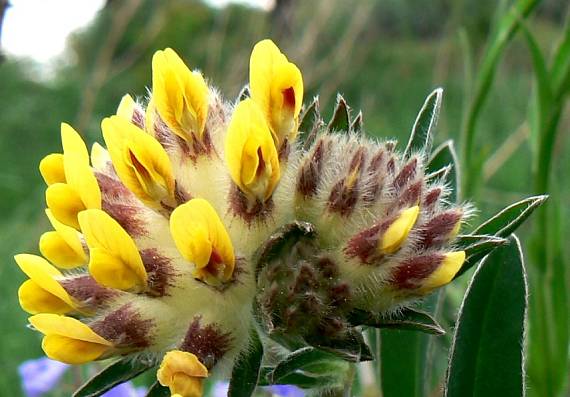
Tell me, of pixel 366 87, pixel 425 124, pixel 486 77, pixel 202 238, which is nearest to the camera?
pixel 202 238

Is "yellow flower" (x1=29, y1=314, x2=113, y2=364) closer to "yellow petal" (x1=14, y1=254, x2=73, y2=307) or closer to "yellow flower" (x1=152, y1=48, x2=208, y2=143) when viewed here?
"yellow petal" (x1=14, y1=254, x2=73, y2=307)

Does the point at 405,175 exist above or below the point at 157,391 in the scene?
above

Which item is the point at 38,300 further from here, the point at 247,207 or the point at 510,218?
the point at 510,218

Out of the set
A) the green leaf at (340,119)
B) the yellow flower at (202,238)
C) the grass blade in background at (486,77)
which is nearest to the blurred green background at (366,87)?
the grass blade in background at (486,77)

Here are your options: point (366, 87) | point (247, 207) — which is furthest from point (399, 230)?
point (366, 87)

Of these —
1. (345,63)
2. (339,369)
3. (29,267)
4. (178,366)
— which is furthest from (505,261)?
(345,63)

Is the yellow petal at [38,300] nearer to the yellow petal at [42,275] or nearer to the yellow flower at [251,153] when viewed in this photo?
the yellow petal at [42,275]
